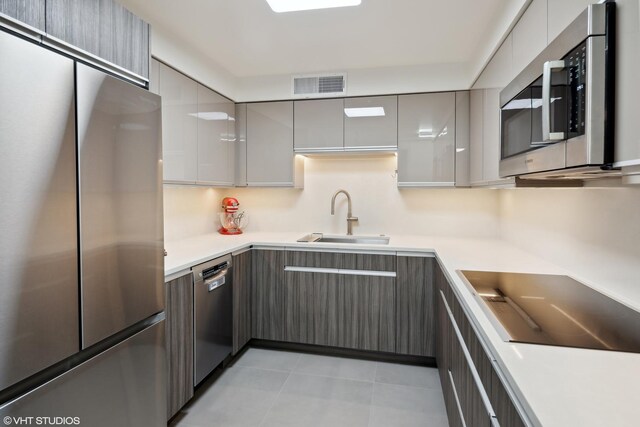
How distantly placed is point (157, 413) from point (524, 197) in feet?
8.20

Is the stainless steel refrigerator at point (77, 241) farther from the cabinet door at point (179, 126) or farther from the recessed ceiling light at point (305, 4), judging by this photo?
the recessed ceiling light at point (305, 4)

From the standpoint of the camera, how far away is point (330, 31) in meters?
2.18

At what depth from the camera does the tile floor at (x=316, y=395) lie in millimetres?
1906

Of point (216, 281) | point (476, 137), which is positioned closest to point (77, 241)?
point (216, 281)

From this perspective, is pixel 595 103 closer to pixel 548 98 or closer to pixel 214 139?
pixel 548 98

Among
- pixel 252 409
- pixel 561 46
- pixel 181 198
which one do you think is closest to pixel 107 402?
pixel 252 409

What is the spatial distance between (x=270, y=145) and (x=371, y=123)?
91cm

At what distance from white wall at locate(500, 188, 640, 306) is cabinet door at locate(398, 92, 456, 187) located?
65cm

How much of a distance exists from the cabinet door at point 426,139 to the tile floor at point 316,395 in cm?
149

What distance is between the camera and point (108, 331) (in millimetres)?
1227

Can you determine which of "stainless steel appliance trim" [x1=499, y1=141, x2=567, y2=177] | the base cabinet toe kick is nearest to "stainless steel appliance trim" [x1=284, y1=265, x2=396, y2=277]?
the base cabinet toe kick

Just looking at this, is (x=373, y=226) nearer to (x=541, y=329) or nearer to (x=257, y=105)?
(x=257, y=105)

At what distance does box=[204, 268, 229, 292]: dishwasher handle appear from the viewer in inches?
83.9

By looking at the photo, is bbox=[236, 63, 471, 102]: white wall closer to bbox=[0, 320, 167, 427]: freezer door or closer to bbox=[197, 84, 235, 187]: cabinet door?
bbox=[197, 84, 235, 187]: cabinet door
